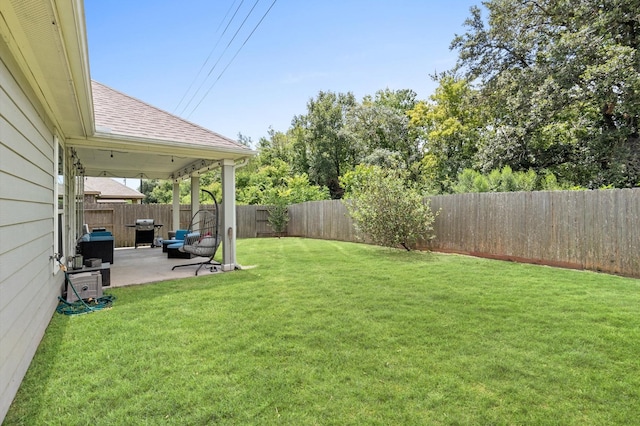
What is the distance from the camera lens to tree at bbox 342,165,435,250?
816cm

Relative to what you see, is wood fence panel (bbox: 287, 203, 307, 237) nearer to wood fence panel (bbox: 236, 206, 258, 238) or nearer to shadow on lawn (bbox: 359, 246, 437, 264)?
wood fence panel (bbox: 236, 206, 258, 238)

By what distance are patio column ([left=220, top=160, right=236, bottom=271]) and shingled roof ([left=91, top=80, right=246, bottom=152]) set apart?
1.54 ft

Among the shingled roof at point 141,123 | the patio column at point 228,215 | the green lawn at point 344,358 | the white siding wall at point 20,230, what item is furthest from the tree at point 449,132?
the white siding wall at point 20,230

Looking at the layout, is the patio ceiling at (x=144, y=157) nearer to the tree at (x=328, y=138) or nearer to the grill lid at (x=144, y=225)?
the grill lid at (x=144, y=225)

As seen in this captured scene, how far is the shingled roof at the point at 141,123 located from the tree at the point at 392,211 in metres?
3.66

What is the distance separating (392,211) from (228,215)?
4051mm

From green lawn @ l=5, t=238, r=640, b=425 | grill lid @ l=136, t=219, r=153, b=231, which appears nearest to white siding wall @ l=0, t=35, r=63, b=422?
green lawn @ l=5, t=238, r=640, b=425

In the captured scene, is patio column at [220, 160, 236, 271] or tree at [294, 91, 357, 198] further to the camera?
tree at [294, 91, 357, 198]

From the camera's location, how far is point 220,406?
1.94 metres

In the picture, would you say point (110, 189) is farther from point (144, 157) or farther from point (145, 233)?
point (144, 157)

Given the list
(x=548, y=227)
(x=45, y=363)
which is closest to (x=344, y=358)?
(x=45, y=363)

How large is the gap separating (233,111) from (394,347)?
1679 cm

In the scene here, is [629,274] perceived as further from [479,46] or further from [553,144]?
[479,46]

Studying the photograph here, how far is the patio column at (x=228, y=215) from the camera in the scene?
593 centimetres
